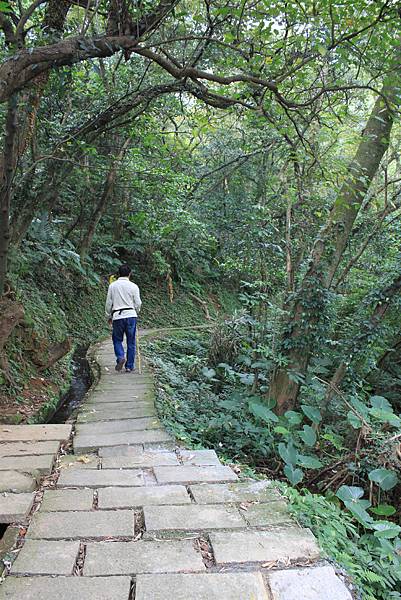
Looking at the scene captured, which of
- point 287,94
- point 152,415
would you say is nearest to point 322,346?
point 152,415

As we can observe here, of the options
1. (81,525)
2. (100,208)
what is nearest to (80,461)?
(81,525)

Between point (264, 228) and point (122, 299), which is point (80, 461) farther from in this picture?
point (264, 228)

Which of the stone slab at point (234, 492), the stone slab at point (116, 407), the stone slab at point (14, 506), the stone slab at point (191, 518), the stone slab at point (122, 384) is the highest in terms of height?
the stone slab at point (14, 506)

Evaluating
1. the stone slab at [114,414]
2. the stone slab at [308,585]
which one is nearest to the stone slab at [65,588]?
the stone slab at [308,585]

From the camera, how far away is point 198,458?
381 cm

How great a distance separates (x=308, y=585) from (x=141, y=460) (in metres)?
1.87

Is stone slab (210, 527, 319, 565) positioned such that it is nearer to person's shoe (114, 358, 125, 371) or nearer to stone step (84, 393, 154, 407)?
stone step (84, 393, 154, 407)

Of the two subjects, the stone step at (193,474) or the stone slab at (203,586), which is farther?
the stone step at (193,474)

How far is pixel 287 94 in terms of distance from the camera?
5777 mm

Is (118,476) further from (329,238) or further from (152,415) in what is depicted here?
(329,238)

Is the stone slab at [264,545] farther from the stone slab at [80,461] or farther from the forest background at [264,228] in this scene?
the stone slab at [80,461]

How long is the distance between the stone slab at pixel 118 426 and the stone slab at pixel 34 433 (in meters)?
0.17

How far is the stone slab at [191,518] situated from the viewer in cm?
259

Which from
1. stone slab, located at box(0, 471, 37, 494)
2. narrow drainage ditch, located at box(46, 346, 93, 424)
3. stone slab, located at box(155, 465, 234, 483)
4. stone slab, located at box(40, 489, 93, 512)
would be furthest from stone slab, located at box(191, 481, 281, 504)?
narrow drainage ditch, located at box(46, 346, 93, 424)
